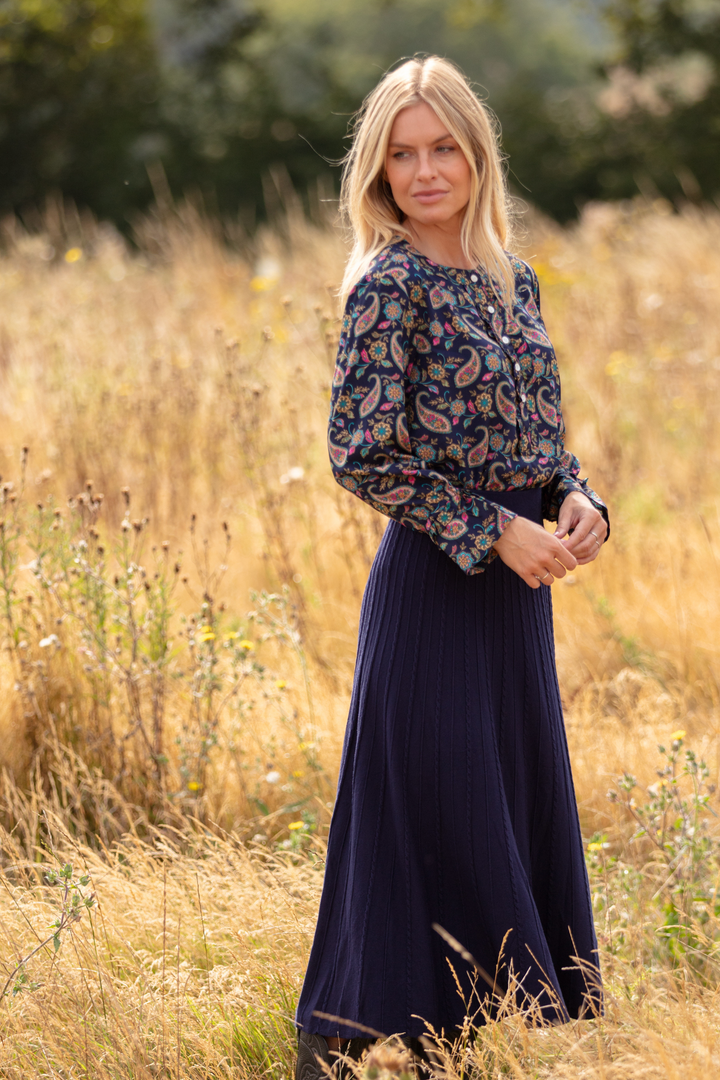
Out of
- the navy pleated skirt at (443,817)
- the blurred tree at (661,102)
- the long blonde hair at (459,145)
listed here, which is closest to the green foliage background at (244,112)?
the blurred tree at (661,102)

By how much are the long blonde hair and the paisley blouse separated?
0.14 ft

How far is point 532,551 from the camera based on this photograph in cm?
154

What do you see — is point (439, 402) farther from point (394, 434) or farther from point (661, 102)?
point (661, 102)

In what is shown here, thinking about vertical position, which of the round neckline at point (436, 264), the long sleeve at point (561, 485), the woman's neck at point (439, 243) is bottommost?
the long sleeve at point (561, 485)

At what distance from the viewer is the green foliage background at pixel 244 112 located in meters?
15.3

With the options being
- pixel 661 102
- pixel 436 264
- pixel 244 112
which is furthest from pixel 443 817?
pixel 244 112

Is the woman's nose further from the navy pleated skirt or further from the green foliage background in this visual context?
the green foliage background

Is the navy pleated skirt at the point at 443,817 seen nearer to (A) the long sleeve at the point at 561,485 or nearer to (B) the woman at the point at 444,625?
(B) the woman at the point at 444,625

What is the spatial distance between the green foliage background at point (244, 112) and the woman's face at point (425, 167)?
1404 cm

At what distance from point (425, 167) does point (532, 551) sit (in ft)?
2.14

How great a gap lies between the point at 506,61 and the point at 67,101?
53.1 feet

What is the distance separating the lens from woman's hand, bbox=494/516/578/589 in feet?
5.03

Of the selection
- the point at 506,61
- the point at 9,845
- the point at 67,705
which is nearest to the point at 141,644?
the point at 67,705

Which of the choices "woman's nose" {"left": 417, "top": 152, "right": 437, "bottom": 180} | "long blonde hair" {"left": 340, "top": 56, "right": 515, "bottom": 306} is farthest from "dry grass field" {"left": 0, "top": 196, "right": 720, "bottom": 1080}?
"woman's nose" {"left": 417, "top": 152, "right": 437, "bottom": 180}
